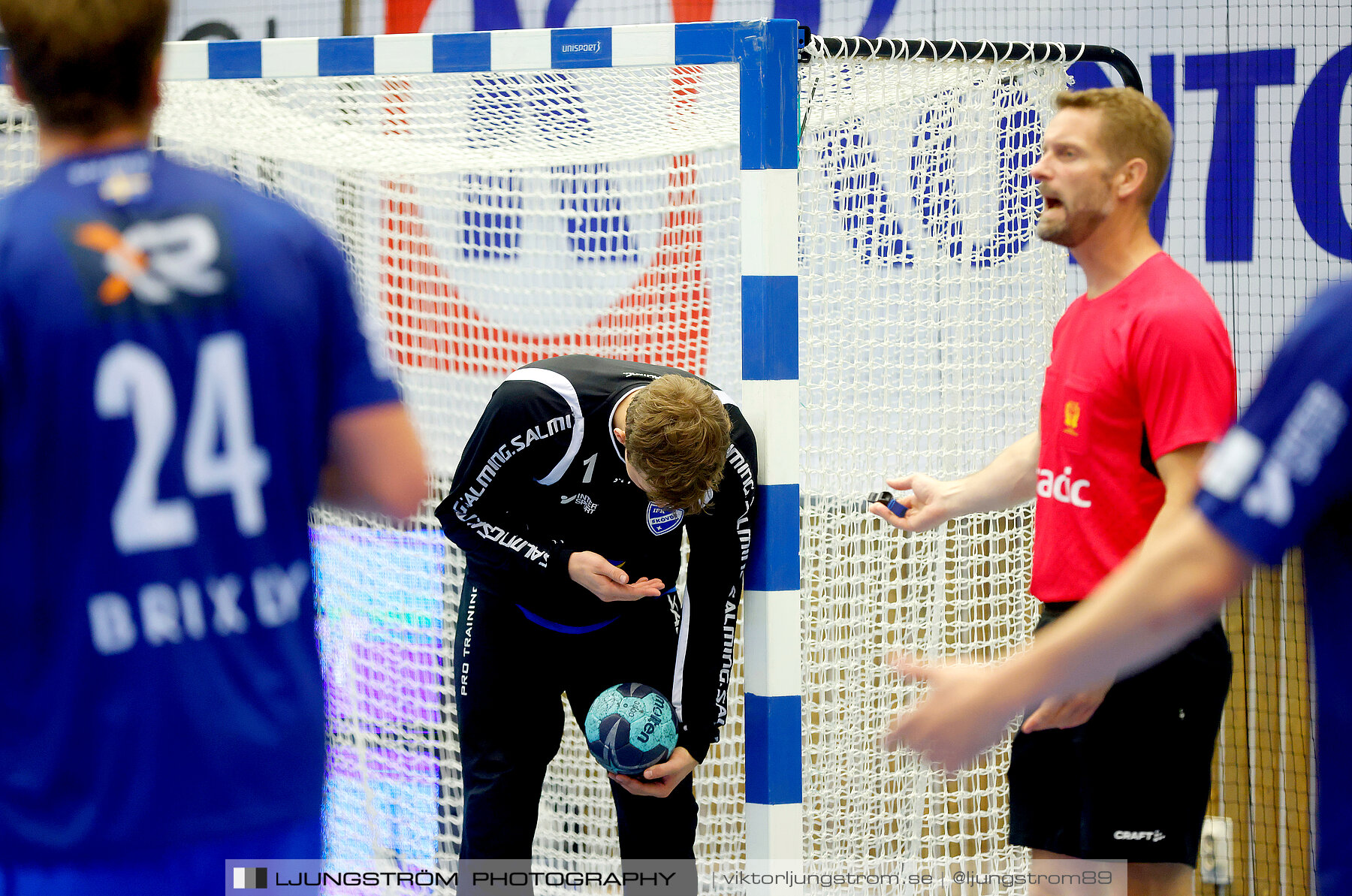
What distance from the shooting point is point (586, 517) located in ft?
8.81

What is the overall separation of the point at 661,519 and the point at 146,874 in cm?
152

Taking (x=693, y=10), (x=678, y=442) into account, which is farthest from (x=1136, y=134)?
(x=693, y=10)

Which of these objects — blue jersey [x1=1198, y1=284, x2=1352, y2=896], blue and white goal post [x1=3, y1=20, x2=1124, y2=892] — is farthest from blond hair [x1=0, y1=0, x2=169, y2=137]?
blue and white goal post [x1=3, y1=20, x2=1124, y2=892]

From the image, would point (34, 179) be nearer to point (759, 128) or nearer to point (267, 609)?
point (267, 609)

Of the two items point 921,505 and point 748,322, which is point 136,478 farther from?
point 921,505

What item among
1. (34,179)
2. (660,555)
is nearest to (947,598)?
(660,555)

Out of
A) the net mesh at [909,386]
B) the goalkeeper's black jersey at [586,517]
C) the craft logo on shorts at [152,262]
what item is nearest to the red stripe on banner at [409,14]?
the net mesh at [909,386]

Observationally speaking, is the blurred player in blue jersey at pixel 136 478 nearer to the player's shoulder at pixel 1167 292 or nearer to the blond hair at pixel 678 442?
the blond hair at pixel 678 442

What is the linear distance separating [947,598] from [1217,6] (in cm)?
308

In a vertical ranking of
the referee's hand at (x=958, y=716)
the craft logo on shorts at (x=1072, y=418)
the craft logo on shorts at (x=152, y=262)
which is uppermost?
the craft logo on shorts at (x=152, y=262)

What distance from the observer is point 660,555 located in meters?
2.71

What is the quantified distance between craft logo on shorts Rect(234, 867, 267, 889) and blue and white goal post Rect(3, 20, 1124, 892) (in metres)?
1.48

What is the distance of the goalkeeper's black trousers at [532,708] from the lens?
8.71 ft

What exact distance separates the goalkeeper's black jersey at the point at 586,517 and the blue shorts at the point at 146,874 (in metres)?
1.35
